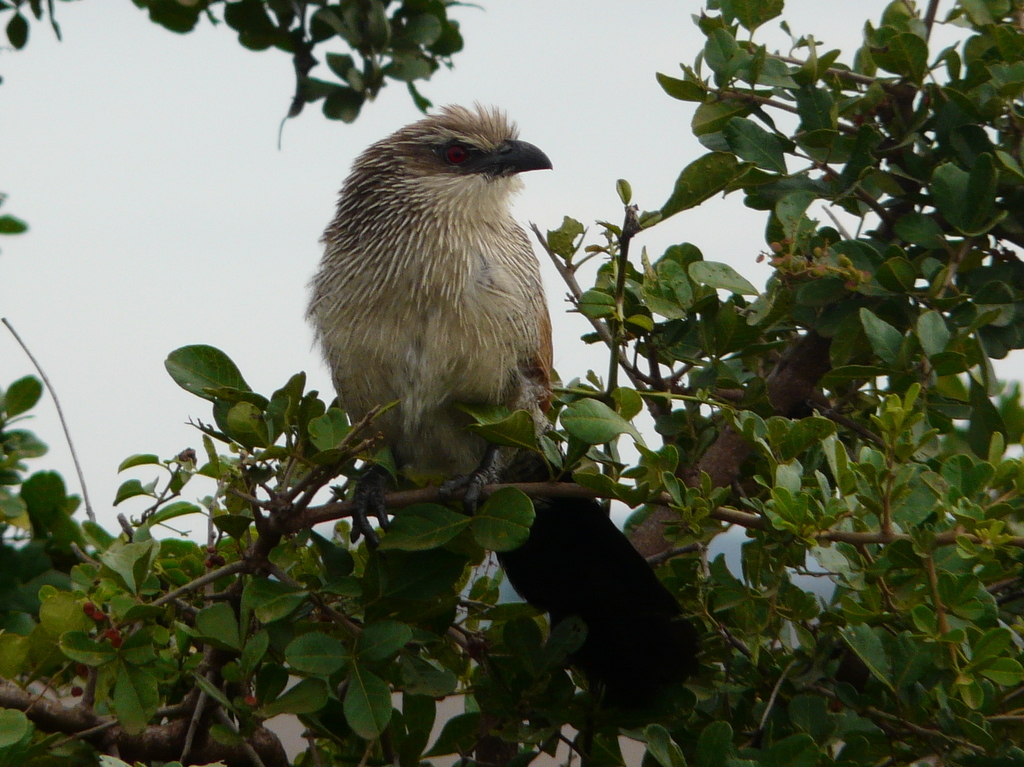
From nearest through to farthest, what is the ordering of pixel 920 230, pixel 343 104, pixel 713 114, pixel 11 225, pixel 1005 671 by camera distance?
pixel 1005 671, pixel 920 230, pixel 713 114, pixel 11 225, pixel 343 104

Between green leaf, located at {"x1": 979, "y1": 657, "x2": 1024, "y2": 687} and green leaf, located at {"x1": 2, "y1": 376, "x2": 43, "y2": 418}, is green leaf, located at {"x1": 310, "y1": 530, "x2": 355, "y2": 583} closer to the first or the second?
green leaf, located at {"x1": 2, "y1": 376, "x2": 43, "y2": 418}

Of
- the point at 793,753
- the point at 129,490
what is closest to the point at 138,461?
the point at 129,490

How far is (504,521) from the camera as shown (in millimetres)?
1616

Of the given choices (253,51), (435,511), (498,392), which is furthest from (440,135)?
(435,511)

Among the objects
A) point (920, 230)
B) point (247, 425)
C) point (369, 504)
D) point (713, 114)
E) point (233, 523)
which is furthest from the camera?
point (369, 504)

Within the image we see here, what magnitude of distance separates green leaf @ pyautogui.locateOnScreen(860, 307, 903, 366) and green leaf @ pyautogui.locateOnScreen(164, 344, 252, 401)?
0.94 metres

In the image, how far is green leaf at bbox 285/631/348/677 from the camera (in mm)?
1517

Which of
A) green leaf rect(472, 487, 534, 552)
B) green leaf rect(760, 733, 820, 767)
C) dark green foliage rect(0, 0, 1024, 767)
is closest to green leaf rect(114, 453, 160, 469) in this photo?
dark green foliage rect(0, 0, 1024, 767)

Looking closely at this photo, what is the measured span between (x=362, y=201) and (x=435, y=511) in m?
1.18

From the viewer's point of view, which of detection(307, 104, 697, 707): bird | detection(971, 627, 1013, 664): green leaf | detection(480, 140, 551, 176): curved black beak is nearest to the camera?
detection(971, 627, 1013, 664): green leaf

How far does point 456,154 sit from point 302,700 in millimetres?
1500

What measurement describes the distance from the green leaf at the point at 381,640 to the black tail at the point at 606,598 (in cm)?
42

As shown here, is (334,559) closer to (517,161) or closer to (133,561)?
(133,561)

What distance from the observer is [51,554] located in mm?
2221
